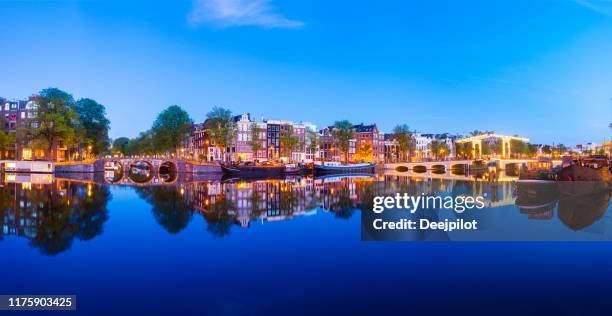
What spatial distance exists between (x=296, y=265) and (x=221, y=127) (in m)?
67.9

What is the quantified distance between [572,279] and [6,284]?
42.4 ft

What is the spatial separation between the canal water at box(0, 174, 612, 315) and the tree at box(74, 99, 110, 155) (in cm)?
6271

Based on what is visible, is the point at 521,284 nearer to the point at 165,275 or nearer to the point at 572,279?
the point at 572,279

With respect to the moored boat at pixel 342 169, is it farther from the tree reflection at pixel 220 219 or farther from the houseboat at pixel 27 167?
the tree reflection at pixel 220 219

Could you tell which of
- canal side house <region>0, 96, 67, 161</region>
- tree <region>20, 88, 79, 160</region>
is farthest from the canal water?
canal side house <region>0, 96, 67, 161</region>

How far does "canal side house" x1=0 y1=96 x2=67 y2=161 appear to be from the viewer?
254ft

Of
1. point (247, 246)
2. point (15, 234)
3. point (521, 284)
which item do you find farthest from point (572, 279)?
point (15, 234)

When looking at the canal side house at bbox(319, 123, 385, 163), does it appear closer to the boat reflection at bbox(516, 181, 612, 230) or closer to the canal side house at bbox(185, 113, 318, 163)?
the canal side house at bbox(185, 113, 318, 163)

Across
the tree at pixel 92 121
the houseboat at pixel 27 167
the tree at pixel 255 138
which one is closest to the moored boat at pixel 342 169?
the tree at pixel 255 138

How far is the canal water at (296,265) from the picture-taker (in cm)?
770

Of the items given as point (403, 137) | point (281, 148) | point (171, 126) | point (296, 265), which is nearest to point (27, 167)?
point (171, 126)

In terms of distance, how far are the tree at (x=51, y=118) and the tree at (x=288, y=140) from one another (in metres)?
39.4

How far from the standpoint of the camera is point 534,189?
34.1 metres

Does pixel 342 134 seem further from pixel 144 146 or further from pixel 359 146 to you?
pixel 144 146
